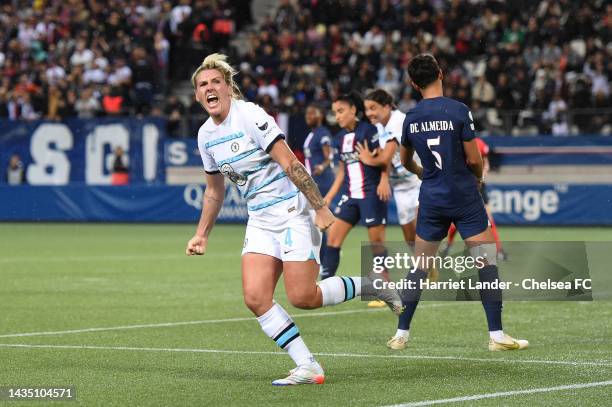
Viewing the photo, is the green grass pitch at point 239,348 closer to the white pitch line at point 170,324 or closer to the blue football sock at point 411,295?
the white pitch line at point 170,324

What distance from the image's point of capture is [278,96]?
31125 mm

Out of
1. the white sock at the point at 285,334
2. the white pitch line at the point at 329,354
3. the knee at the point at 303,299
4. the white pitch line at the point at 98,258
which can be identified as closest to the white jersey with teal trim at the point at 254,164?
the knee at the point at 303,299

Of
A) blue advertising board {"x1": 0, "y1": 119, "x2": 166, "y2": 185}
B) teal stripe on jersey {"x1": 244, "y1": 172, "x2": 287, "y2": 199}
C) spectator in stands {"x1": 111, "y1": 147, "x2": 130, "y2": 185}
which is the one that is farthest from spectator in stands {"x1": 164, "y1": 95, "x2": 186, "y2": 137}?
teal stripe on jersey {"x1": 244, "y1": 172, "x2": 287, "y2": 199}

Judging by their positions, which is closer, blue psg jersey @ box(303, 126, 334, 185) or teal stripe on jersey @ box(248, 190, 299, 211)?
teal stripe on jersey @ box(248, 190, 299, 211)

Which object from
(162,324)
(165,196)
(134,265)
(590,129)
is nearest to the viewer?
(162,324)

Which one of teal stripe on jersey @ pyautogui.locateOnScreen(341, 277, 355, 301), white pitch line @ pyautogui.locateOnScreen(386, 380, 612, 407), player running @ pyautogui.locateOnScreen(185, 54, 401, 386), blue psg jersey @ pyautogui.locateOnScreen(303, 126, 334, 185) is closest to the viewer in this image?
white pitch line @ pyautogui.locateOnScreen(386, 380, 612, 407)

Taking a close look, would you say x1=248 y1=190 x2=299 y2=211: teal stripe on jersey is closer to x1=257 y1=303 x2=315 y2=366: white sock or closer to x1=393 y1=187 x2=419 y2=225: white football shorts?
x1=257 y1=303 x2=315 y2=366: white sock

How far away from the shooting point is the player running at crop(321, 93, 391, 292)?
13859mm

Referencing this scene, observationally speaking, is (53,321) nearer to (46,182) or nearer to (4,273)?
(4,273)

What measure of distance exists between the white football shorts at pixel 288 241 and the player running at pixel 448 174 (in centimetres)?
164

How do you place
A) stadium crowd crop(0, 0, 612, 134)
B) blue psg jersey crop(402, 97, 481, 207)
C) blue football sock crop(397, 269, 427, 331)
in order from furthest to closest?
stadium crowd crop(0, 0, 612, 134) → blue football sock crop(397, 269, 427, 331) → blue psg jersey crop(402, 97, 481, 207)

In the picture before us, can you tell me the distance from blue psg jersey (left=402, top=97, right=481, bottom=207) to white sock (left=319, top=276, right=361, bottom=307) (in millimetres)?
1241

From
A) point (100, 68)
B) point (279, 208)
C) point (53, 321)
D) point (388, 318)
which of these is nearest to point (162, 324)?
point (53, 321)

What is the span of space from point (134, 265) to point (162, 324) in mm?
6926
